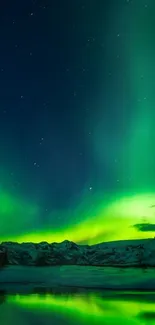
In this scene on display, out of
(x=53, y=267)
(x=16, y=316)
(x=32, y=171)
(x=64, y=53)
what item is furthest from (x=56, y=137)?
(x=16, y=316)

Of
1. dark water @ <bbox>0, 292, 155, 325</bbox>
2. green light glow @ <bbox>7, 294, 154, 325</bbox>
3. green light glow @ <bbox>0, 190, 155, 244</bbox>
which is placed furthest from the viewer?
green light glow @ <bbox>0, 190, 155, 244</bbox>

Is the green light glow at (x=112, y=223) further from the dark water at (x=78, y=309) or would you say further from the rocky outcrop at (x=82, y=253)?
the dark water at (x=78, y=309)

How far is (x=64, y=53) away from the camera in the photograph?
7426mm

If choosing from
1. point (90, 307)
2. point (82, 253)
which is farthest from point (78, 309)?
point (82, 253)

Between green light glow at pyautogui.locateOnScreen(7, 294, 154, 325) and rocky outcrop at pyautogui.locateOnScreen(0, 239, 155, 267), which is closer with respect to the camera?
green light glow at pyautogui.locateOnScreen(7, 294, 154, 325)

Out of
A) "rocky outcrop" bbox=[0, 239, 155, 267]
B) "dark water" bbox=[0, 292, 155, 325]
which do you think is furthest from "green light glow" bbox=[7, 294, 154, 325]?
"rocky outcrop" bbox=[0, 239, 155, 267]

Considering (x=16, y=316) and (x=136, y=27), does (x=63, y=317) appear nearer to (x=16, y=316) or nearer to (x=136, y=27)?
(x=16, y=316)

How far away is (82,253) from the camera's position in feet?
24.0

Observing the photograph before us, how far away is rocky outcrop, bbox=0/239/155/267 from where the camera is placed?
725cm

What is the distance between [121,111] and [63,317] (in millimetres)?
2460

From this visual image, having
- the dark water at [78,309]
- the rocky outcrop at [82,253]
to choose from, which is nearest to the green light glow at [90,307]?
the dark water at [78,309]

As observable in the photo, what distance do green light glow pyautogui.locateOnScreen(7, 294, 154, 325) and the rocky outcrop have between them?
481 millimetres

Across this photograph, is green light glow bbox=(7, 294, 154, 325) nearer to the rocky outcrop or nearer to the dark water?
the dark water

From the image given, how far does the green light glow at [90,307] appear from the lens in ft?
20.2
